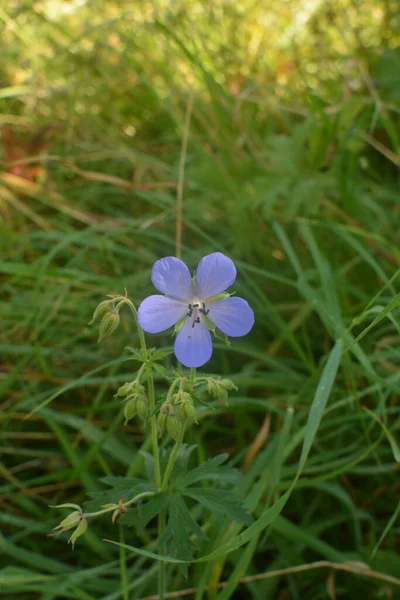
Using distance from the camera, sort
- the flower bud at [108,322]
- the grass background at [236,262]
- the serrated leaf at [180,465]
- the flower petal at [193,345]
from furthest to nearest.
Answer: the grass background at [236,262] < the serrated leaf at [180,465] < the flower bud at [108,322] < the flower petal at [193,345]

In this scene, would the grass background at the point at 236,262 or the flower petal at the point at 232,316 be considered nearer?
the flower petal at the point at 232,316

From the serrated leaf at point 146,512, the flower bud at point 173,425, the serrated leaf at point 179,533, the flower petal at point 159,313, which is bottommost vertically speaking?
the serrated leaf at point 179,533

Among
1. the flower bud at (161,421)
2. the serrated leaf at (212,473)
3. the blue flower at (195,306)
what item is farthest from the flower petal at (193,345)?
the serrated leaf at (212,473)

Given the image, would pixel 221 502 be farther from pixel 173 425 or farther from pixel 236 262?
pixel 236 262

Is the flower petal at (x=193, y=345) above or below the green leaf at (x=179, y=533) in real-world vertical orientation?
above

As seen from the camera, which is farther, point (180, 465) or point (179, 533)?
point (180, 465)

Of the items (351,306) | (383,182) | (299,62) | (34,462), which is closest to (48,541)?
(34,462)

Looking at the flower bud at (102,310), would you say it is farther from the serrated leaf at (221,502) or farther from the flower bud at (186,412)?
the serrated leaf at (221,502)

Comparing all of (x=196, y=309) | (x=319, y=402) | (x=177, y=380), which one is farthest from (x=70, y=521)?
(x=319, y=402)

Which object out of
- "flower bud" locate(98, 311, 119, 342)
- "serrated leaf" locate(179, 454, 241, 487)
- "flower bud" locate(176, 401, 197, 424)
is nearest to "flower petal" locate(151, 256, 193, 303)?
"flower bud" locate(98, 311, 119, 342)

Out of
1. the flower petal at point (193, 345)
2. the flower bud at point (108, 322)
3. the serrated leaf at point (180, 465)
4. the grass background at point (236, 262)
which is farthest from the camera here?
the grass background at point (236, 262)
